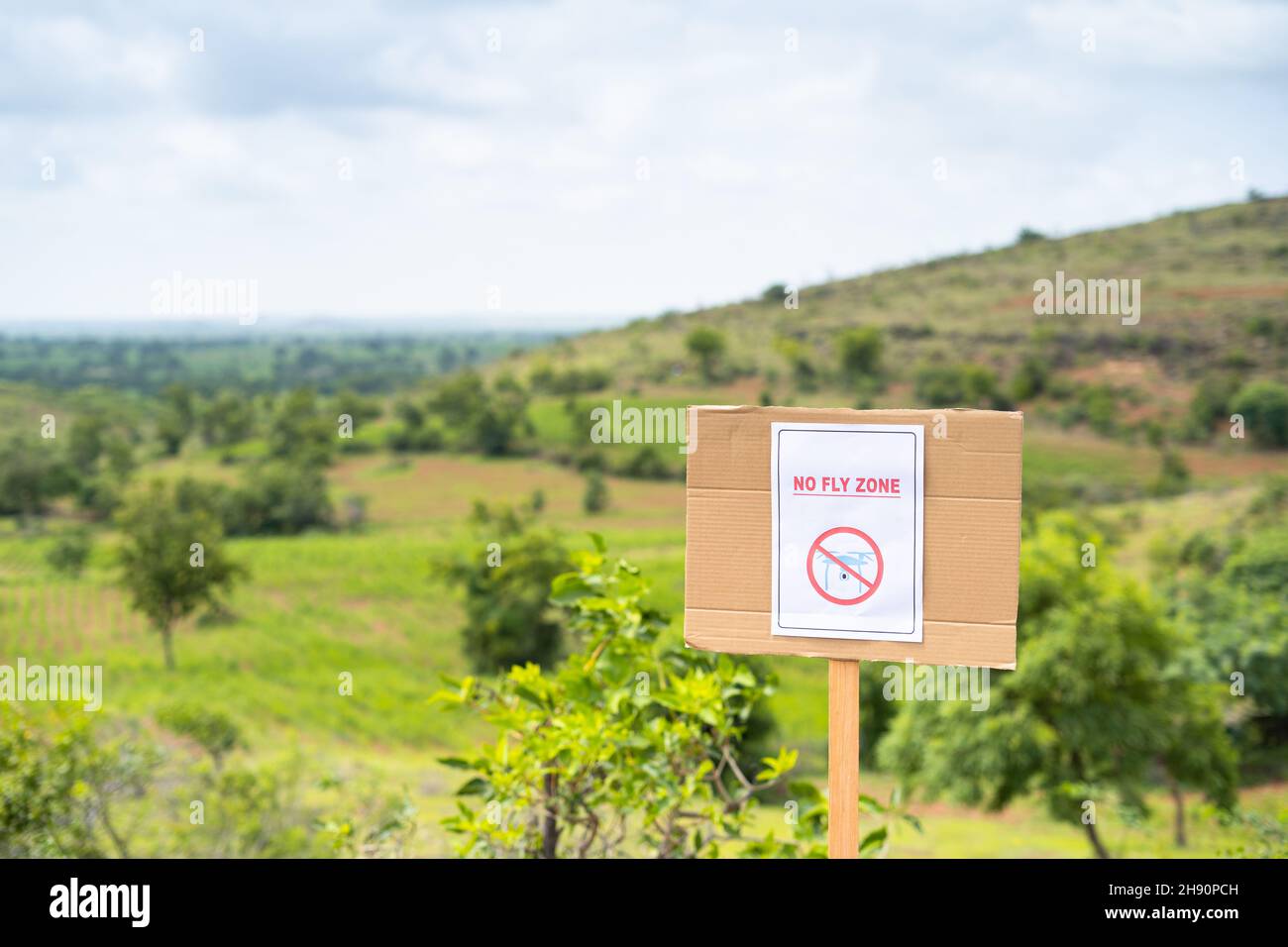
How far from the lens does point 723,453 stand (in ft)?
5.81

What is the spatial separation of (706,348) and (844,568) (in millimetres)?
56978

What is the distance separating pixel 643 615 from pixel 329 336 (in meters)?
136

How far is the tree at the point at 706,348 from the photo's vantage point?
190 feet

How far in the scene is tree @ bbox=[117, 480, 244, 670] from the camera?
35.1 meters

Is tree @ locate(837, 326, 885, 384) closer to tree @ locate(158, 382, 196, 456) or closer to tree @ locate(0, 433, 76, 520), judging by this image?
tree @ locate(158, 382, 196, 456)

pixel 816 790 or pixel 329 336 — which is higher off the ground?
pixel 329 336

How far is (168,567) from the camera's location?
35.2 meters

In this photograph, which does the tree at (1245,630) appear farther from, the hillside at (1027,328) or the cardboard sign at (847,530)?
the hillside at (1027,328)

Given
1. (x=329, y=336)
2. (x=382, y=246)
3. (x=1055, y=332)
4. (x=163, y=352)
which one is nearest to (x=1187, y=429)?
(x=1055, y=332)

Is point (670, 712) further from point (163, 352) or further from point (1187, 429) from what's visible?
point (163, 352)
